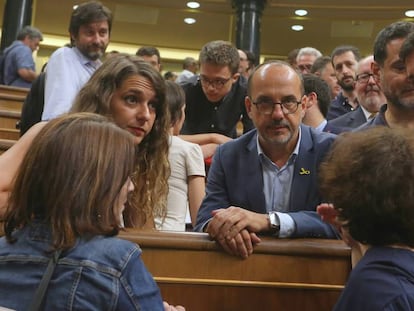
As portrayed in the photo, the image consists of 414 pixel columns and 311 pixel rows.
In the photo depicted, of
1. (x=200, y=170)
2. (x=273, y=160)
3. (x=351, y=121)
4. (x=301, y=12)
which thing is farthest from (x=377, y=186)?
(x=301, y=12)

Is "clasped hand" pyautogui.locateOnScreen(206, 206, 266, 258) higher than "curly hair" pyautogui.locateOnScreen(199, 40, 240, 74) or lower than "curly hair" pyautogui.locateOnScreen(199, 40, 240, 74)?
lower

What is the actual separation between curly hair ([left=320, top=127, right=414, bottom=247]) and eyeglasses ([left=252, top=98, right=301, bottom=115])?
812 millimetres

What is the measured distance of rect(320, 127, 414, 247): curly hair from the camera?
3.66ft

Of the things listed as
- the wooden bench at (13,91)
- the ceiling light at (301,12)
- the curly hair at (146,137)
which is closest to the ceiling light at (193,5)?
the ceiling light at (301,12)

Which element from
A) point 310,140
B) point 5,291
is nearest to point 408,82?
point 310,140

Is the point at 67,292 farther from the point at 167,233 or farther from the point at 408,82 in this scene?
the point at 408,82

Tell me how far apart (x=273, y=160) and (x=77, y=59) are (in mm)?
1639

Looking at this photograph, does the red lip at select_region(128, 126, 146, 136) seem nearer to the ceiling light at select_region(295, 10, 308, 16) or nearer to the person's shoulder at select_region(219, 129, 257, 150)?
the person's shoulder at select_region(219, 129, 257, 150)

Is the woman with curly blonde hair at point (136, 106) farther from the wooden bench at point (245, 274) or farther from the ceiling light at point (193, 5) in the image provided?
the ceiling light at point (193, 5)

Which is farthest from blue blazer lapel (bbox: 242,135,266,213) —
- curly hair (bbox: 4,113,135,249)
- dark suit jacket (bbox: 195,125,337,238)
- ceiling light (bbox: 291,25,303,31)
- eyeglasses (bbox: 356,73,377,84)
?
ceiling light (bbox: 291,25,303,31)

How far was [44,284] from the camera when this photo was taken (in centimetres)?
100

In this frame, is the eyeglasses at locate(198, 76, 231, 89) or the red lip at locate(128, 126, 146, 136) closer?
the red lip at locate(128, 126, 146, 136)

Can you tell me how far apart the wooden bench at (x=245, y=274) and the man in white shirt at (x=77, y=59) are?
1.52 metres

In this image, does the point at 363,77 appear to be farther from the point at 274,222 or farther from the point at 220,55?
the point at 274,222
